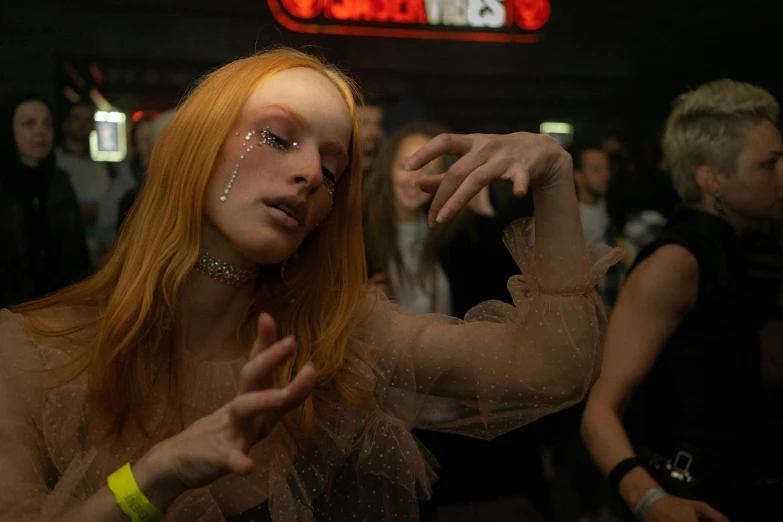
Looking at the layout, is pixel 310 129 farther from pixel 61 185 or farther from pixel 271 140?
pixel 61 185

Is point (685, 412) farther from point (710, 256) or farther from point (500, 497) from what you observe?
point (500, 497)

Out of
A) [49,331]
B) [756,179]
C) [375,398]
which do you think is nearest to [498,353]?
[375,398]

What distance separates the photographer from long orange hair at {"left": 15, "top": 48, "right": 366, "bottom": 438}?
1181 millimetres

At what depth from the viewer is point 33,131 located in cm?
198

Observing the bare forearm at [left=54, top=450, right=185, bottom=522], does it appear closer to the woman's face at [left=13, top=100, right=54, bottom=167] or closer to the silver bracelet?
the silver bracelet

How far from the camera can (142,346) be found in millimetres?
1219

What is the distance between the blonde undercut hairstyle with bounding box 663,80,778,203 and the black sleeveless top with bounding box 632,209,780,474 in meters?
0.13

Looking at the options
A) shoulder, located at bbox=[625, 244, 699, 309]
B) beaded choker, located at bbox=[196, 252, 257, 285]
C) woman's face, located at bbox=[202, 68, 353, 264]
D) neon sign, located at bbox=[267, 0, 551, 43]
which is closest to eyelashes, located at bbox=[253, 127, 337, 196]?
woman's face, located at bbox=[202, 68, 353, 264]

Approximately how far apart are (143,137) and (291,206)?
3.65 feet

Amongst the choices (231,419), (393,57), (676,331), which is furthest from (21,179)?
(676,331)

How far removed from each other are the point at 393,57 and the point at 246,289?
136 centimetres

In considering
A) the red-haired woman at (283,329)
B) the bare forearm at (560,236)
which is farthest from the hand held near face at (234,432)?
the bare forearm at (560,236)

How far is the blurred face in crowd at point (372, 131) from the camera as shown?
239cm

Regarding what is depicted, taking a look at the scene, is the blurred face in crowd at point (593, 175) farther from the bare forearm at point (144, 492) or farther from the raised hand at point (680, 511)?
the bare forearm at point (144, 492)
